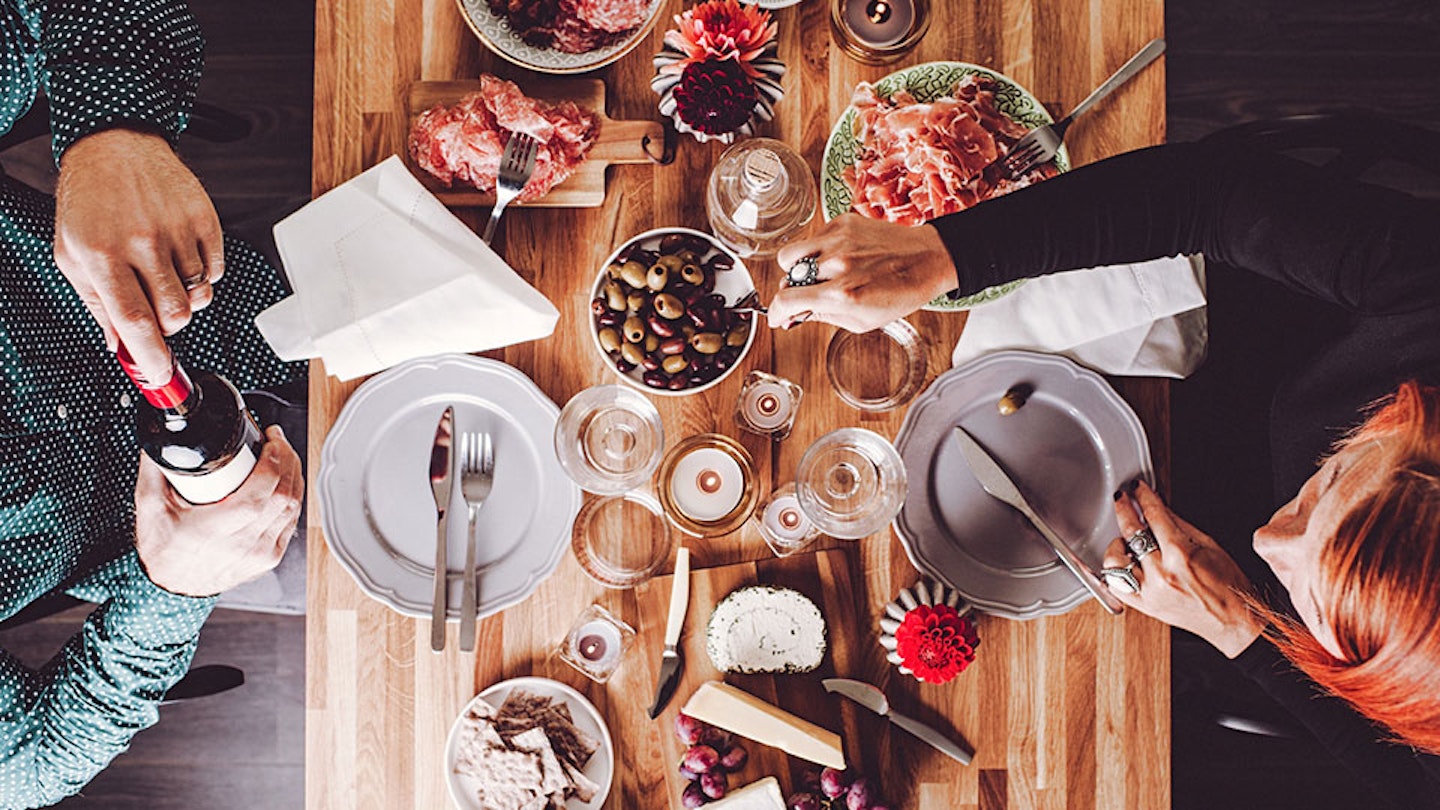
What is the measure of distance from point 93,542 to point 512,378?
0.71 metres

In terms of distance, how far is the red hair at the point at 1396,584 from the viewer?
1.01 metres

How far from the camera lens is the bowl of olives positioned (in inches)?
49.8

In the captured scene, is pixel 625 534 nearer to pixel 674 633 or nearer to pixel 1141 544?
pixel 674 633

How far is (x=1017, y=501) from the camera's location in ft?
4.30

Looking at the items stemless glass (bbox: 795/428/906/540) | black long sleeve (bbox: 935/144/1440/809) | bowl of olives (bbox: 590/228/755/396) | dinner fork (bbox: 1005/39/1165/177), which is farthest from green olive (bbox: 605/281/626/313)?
dinner fork (bbox: 1005/39/1165/177)

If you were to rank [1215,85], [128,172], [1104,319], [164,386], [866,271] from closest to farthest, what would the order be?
[164,386], [128,172], [866,271], [1104,319], [1215,85]

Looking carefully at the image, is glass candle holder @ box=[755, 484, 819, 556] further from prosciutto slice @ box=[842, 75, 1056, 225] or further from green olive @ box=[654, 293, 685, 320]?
prosciutto slice @ box=[842, 75, 1056, 225]

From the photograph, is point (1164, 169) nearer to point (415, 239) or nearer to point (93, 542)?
point (415, 239)

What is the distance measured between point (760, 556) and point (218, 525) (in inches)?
27.7

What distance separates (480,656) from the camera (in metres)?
1.34

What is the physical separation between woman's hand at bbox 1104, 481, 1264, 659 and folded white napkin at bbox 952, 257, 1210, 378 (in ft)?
0.61

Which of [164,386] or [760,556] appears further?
[760,556]

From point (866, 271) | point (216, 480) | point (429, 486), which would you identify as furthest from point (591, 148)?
point (216, 480)

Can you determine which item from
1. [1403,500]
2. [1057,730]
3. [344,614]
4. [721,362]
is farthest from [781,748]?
[1403,500]
